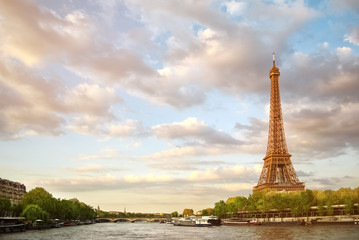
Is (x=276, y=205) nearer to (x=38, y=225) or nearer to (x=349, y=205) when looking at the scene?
(x=349, y=205)

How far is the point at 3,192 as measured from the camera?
17238 centimetres

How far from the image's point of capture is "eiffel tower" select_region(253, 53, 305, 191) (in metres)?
146

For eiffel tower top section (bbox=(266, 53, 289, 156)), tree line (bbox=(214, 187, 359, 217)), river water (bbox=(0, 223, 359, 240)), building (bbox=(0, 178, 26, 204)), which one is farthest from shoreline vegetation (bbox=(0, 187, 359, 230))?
building (bbox=(0, 178, 26, 204))

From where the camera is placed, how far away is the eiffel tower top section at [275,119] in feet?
518

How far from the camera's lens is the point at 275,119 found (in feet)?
530

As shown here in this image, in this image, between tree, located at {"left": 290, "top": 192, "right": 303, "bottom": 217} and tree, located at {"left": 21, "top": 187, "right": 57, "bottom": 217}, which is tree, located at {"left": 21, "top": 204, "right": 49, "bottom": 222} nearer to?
tree, located at {"left": 21, "top": 187, "right": 57, "bottom": 217}

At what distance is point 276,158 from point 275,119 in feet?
63.0

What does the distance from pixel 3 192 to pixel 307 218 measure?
443ft

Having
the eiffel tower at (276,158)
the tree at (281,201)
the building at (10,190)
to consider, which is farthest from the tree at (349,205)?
the building at (10,190)

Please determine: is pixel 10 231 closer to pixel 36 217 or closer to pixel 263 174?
pixel 36 217

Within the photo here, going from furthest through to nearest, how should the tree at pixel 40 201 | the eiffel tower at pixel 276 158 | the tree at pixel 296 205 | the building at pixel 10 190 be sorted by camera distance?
the building at pixel 10 190 → the eiffel tower at pixel 276 158 → the tree at pixel 40 201 → the tree at pixel 296 205

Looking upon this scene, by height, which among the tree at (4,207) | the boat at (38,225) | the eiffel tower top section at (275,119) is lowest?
the boat at (38,225)

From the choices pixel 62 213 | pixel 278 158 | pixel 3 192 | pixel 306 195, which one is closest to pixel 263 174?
pixel 278 158

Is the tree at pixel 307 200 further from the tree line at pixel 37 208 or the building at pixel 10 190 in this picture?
the building at pixel 10 190
